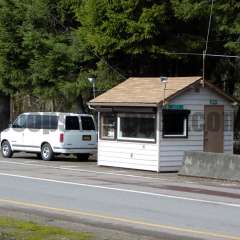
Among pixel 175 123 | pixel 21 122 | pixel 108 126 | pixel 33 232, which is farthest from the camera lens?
pixel 21 122

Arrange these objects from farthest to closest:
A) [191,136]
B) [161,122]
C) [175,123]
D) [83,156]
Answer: [83,156], [191,136], [175,123], [161,122]

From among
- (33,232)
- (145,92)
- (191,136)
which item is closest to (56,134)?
(145,92)

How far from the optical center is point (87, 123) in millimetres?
29266

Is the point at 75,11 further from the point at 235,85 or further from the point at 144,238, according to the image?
the point at 144,238

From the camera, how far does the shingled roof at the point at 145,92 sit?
23922mm

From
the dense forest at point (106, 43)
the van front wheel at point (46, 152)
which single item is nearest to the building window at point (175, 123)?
the dense forest at point (106, 43)

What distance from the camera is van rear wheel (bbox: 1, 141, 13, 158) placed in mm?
30891

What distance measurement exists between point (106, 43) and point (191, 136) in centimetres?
656

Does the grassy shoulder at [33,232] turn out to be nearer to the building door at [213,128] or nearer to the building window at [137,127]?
the building window at [137,127]

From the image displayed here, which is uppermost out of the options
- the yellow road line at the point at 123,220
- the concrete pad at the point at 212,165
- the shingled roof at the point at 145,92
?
the shingled roof at the point at 145,92

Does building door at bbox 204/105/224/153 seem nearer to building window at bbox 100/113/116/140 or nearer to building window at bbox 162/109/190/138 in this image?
building window at bbox 162/109/190/138

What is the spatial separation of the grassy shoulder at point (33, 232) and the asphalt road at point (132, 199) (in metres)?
1.38

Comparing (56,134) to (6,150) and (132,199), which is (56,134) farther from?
(132,199)

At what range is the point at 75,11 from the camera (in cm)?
3198
